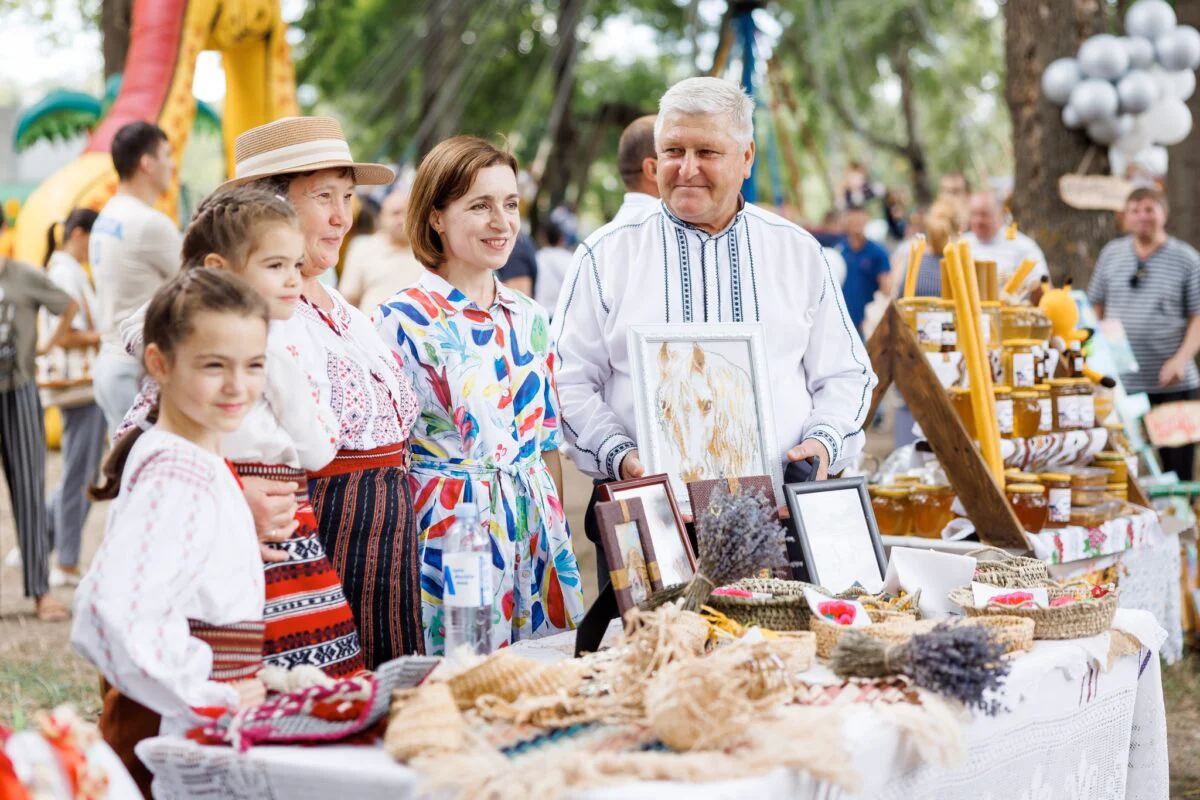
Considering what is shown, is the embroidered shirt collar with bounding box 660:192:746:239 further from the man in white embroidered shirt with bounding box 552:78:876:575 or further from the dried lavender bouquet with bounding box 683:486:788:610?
the dried lavender bouquet with bounding box 683:486:788:610

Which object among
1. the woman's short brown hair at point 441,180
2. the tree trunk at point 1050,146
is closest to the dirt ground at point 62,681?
the woman's short brown hair at point 441,180

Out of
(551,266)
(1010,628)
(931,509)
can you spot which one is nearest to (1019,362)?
A: (931,509)

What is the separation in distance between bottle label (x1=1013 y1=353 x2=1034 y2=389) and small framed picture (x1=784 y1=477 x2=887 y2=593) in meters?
1.42

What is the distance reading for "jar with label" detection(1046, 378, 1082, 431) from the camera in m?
4.05

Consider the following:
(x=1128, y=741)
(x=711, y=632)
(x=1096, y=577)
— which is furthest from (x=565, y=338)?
(x=1096, y=577)

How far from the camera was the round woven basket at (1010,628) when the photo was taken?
7.20 feet

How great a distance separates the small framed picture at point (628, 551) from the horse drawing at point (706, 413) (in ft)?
1.02

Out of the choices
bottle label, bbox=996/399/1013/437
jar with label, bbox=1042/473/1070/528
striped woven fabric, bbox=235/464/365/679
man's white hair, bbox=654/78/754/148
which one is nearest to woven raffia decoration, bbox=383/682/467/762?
striped woven fabric, bbox=235/464/365/679

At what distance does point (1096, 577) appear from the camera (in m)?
3.63

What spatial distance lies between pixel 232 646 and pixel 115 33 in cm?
1040

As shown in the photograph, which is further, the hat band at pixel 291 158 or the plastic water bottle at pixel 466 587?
the hat band at pixel 291 158

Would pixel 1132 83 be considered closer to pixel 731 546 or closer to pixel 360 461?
pixel 731 546

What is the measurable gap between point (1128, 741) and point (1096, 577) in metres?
1.13

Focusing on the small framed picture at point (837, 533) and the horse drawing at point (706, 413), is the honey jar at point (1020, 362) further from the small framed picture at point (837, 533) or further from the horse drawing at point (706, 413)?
the horse drawing at point (706, 413)
